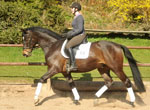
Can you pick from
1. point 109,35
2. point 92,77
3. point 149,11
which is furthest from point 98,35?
point 92,77

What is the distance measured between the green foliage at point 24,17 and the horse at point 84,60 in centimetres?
542

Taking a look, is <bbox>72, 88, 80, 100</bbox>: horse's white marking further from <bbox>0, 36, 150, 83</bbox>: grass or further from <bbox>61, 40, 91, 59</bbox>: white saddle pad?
<bbox>0, 36, 150, 83</bbox>: grass

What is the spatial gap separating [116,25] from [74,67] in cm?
1114

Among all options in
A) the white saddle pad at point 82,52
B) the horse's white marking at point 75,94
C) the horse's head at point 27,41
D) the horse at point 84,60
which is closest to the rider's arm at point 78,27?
the white saddle pad at point 82,52

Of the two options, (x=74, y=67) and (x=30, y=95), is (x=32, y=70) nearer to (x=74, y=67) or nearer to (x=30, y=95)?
(x=30, y=95)

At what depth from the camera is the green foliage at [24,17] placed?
12.9 meters

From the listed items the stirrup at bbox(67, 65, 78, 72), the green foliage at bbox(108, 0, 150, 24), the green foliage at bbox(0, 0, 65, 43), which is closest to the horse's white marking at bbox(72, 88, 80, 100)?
the stirrup at bbox(67, 65, 78, 72)

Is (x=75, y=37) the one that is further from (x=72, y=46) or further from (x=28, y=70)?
(x=28, y=70)

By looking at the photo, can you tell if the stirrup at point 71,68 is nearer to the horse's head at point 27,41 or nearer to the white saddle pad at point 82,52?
the white saddle pad at point 82,52

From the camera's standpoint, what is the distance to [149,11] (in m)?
16.4

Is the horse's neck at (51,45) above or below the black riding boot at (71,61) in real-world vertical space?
above

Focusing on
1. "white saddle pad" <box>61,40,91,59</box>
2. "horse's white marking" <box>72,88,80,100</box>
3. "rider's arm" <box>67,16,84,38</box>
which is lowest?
"horse's white marking" <box>72,88,80,100</box>

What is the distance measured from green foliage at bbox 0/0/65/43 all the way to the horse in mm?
5416

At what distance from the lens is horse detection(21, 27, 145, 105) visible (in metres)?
7.28
